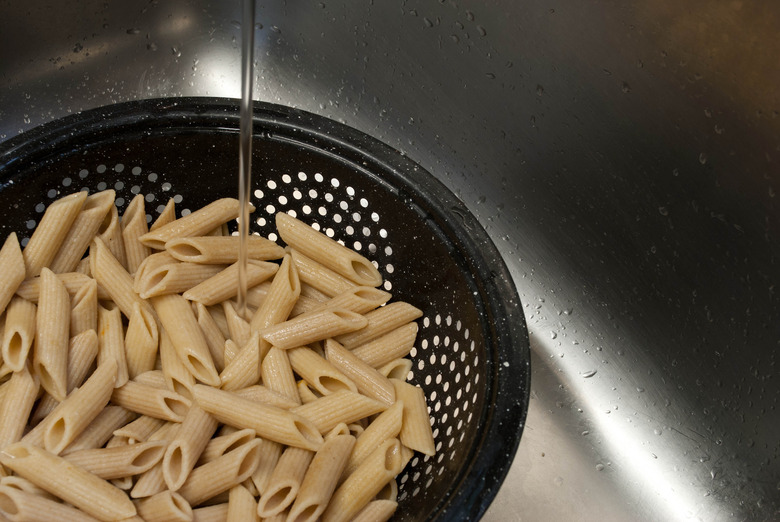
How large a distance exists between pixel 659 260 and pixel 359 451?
0.68 metres

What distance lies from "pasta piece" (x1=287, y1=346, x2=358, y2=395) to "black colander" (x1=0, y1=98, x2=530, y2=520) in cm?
16

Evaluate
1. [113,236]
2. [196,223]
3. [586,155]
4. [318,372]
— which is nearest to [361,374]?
[318,372]

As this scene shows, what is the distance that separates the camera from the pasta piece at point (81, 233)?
4.04 ft

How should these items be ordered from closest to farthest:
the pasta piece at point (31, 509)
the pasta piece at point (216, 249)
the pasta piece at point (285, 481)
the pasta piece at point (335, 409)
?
1. the pasta piece at point (31, 509)
2. the pasta piece at point (285, 481)
3. the pasta piece at point (335, 409)
4. the pasta piece at point (216, 249)

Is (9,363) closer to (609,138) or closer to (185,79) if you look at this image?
(185,79)

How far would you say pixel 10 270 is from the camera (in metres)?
1.14

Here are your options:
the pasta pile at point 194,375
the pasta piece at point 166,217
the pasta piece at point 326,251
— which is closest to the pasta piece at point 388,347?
the pasta pile at point 194,375

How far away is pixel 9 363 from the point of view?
108cm

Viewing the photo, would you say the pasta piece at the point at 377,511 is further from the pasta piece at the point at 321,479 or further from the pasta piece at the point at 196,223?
the pasta piece at the point at 196,223

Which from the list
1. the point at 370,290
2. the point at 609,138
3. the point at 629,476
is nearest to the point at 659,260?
the point at 609,138

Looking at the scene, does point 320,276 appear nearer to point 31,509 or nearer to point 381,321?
point 381,321

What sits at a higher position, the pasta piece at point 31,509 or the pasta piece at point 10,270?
the pasta piece at point 10,270

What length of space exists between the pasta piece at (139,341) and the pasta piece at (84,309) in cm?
6

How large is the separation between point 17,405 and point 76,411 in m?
0.10
